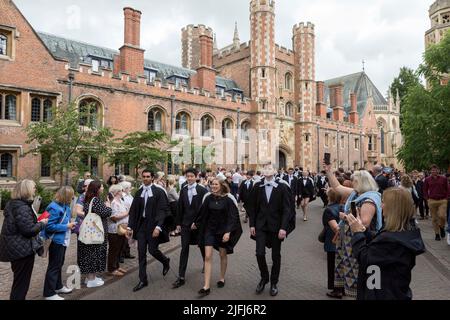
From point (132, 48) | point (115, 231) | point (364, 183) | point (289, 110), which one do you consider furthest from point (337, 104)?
point (364, 183)

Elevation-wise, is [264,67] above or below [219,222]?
above

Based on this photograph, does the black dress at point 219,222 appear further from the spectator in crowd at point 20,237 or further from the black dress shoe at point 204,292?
the spectator in crowd at point 20,237

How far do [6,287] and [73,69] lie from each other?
16.8m

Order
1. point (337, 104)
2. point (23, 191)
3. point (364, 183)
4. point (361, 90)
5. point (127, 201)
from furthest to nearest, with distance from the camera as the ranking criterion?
point (361, 90) < point (337, 104) < point (127, 201) < point (23, 191) < point (364, 183)

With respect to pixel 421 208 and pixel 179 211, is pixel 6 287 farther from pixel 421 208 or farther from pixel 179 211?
pixel 421 208

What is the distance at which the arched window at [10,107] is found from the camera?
56.2 ft

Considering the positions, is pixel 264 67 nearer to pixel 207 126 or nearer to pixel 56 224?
pixel 207 126

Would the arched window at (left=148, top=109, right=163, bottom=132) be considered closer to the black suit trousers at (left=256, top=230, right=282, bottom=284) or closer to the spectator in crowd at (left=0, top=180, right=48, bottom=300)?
the black suit trousers at (left=256, top=230, right=282, bottom=284)

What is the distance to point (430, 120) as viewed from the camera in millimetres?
14953

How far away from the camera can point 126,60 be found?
2241 centimetres

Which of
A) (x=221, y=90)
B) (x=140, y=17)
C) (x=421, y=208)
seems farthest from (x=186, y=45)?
(x=421, y=208)

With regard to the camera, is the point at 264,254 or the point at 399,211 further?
the point at 264,254

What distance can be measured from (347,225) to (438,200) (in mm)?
6858

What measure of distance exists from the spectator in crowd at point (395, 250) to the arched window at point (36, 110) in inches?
770
